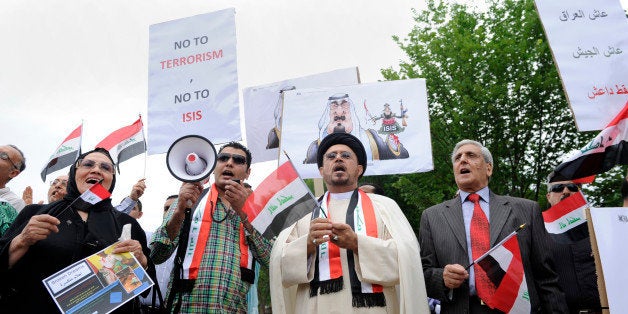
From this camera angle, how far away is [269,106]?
786cm

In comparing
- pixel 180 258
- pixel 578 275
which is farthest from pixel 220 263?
pixel 578 275

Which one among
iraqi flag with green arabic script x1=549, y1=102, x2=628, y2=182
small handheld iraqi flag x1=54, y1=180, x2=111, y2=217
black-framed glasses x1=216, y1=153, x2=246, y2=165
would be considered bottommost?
small handheld iraqi flag x1=54, y1=180, x2=111, y2=217

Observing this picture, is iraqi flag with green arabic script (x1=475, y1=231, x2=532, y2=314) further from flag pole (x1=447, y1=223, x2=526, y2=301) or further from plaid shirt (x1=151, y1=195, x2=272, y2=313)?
plaid shirt (x1=151, y1=195, x2=272, y2=313)

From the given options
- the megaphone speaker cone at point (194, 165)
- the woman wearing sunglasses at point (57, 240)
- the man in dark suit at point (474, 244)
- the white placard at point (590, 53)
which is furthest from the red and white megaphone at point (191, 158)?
the white placard at point (590, 53)

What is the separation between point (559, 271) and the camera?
16.6 ft

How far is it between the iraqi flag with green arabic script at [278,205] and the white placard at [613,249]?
1843mm

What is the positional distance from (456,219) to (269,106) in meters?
4.22

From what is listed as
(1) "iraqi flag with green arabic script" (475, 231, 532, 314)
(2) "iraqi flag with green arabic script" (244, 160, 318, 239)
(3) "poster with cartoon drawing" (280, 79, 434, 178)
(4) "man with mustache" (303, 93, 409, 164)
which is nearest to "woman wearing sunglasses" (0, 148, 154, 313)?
(2) "iraqi flag with green arabic script" (244, 160, 318, 239)

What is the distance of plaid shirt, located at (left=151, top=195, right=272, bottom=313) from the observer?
3908mm

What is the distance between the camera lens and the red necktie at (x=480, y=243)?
3.77 meters

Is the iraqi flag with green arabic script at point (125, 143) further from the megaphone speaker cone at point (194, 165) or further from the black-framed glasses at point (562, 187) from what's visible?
the black-framed glasses at point (562, 187)

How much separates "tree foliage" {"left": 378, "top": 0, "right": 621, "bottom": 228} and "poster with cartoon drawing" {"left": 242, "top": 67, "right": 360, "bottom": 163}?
8.74 metres

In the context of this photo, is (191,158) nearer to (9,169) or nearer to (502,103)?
(9,169)

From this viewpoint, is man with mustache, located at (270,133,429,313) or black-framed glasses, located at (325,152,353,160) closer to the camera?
man with mustache, located at (270,133,429,313)
